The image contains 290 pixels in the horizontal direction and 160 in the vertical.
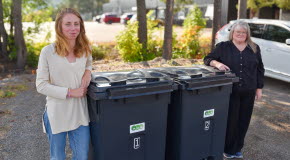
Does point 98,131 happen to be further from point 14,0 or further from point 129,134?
point 14,0

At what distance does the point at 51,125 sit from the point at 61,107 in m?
0.19

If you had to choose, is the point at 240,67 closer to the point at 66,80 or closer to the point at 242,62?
the point at 242,62

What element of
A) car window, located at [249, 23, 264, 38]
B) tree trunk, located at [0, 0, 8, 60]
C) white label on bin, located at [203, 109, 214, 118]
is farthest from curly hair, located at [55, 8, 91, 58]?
tree trunk, located at [0, 0, 8, 60]

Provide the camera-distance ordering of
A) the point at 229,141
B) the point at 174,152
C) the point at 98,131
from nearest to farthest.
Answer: the point at 98,131, the point at 174,152, the point at 229,141

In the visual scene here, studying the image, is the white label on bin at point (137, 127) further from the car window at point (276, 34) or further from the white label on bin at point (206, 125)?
the car window at point (276, 34)

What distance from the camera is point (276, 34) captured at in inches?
281

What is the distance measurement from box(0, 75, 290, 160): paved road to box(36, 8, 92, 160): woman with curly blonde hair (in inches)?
55.7

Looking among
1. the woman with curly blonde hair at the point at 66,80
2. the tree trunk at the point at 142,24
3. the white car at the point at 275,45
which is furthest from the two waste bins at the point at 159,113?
the tree trunk at the point at 142,24

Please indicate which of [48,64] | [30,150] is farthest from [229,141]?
[30,150]

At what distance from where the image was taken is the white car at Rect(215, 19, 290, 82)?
6.83 metres

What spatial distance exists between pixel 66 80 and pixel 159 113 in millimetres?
932

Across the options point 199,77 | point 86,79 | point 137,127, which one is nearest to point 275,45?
point 199,77

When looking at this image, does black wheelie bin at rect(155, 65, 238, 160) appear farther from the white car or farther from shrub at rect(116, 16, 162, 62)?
shrub at rect(116, 16, 162, 62)

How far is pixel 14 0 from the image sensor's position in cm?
885
